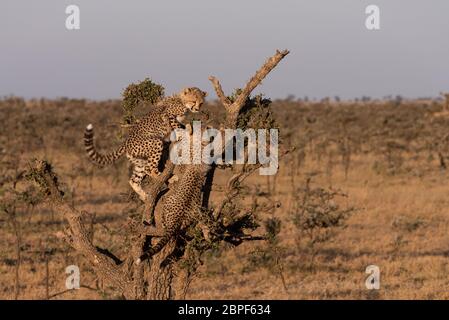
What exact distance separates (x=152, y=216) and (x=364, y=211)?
1427 cm

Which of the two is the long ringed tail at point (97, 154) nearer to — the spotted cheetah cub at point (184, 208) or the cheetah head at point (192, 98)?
the spotted cheetah cub at point (184, 208)

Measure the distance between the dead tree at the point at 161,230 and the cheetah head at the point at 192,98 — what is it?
1.00 m

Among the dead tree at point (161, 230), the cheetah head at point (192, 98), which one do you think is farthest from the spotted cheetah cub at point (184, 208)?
the cheetah head at point (192, 98)

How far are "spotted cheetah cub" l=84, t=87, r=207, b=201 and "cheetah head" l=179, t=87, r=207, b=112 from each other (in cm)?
19

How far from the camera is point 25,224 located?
60.5 ft

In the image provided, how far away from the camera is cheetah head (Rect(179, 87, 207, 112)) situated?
8594mm

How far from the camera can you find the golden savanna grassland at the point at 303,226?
1366cm

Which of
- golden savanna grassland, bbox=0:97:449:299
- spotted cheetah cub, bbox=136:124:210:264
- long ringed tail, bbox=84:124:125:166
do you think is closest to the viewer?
spotted cheetah cub, bbox=136:124:210:264

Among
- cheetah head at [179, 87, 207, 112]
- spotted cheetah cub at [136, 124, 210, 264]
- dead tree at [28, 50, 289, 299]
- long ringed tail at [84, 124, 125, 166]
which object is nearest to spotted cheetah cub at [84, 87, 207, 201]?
long ringed tail at [84, 124, 125, 166]

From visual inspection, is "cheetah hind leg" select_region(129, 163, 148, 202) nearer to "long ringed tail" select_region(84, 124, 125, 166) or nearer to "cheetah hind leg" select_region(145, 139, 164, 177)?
"cheetah hind leg" select_region(145, 139, 164, 177)

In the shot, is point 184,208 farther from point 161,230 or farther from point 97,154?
point 97,154

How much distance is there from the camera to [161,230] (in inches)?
275
